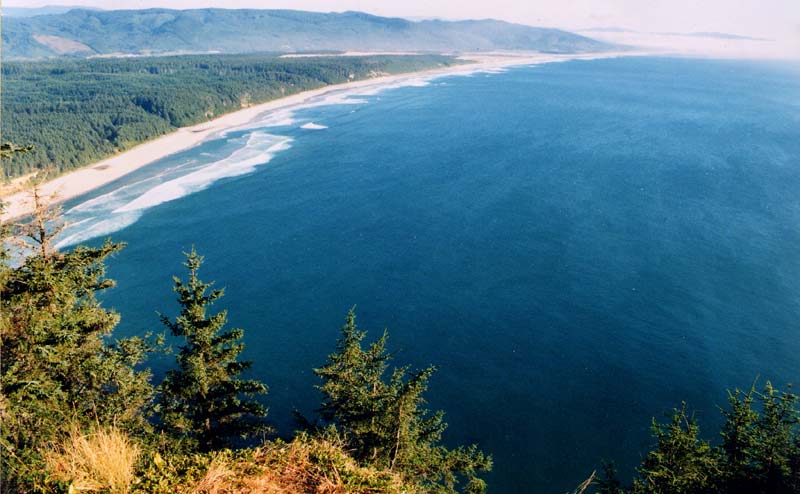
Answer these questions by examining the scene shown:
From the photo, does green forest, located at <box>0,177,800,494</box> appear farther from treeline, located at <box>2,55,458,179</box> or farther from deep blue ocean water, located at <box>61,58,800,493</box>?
treeline, located at <box>2,55,458,179</box>

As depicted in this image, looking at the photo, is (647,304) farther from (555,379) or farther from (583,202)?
(583,202)

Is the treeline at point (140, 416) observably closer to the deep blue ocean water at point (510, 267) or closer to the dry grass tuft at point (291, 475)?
the dry grass tuft at point (291, 475)

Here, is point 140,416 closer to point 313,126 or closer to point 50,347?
point 50,347

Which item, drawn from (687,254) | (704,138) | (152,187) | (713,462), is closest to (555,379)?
(713,462)

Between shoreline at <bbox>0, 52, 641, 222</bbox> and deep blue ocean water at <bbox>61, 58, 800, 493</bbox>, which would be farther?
shoreline at <bbox>0, 52, 641, 222</bbox>

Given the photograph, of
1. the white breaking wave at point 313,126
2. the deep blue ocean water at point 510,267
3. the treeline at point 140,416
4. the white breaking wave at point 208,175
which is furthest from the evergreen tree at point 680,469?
the white breaking wave at point 313,126

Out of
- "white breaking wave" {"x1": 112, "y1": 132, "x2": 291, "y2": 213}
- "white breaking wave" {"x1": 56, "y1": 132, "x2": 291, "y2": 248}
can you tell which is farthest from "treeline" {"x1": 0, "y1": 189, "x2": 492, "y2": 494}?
"white breaking wave" {"x1": 112, "y1": 132, "x2": 291, "y2": 213}
